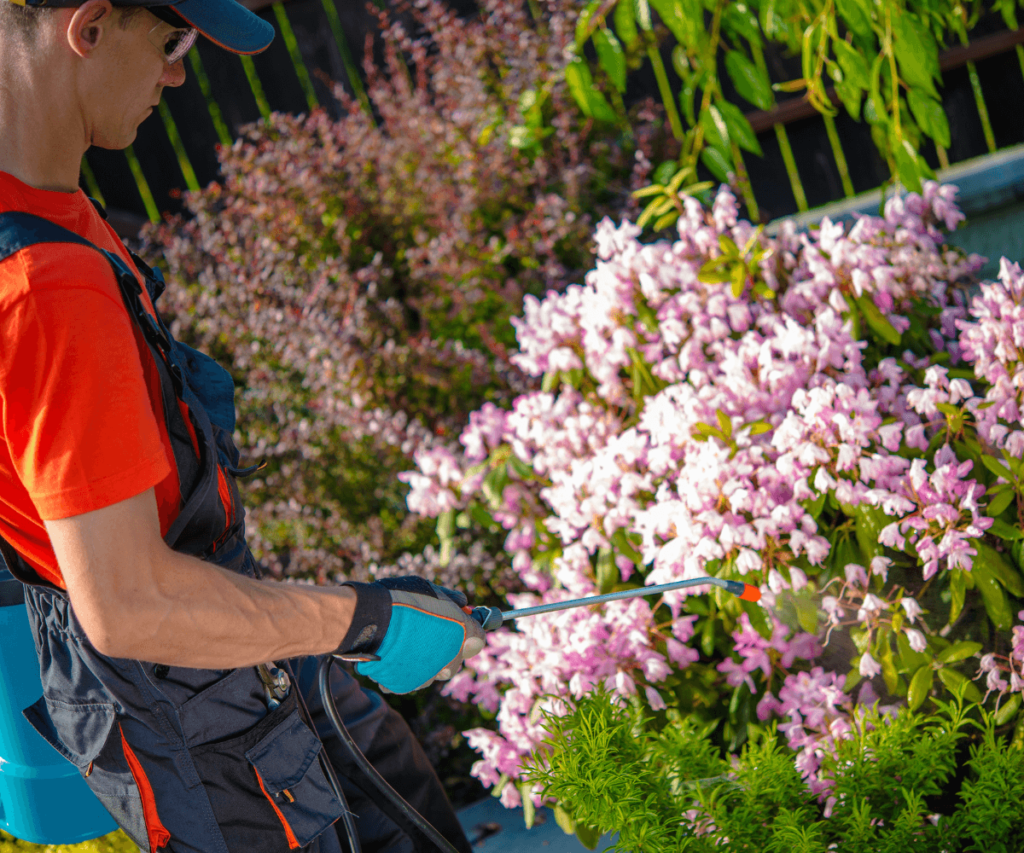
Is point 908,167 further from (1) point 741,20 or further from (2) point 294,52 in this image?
(2) point 294,52

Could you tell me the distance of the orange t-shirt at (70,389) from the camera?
93 centimetres

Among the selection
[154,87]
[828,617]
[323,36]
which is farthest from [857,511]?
[323,36]

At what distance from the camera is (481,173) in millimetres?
3371

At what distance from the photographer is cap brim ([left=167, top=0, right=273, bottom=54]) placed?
1143 millimetres

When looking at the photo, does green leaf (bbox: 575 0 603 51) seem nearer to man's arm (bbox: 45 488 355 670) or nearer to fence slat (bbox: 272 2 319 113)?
fence slat (bbox: 272 2 319 113)

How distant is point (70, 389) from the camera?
3.05ft

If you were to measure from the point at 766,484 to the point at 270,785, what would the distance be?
1135mm

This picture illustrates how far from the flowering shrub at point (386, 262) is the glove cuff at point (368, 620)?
141 centimetres

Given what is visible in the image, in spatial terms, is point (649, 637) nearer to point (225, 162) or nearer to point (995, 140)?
point (225, 162)

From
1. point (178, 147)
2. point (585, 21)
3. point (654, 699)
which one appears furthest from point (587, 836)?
point (178, 147)

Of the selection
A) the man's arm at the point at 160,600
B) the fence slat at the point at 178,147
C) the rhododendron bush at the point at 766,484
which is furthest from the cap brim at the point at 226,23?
the fence slat at the point at 178,147

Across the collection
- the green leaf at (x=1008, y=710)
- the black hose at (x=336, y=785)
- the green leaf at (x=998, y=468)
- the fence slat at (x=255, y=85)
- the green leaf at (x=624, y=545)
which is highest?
the fence slat at (x=255, y=85)

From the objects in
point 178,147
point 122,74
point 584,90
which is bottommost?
point 584,90

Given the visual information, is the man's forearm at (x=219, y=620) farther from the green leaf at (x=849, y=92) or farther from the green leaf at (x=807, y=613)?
the green leaf at (x=849, y=92)
